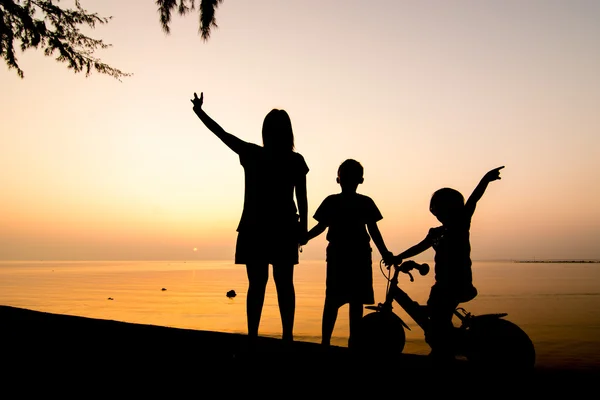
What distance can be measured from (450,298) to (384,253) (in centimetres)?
97

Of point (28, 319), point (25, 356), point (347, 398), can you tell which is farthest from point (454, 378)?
point (28, 319)

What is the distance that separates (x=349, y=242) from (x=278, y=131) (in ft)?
5.98

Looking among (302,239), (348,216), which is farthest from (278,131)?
(348,216)

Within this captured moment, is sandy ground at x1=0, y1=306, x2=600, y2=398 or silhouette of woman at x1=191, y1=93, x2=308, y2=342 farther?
silhouette of woman at x1=191, y1=93, x2=308, y2=342

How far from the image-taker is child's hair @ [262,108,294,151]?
4773mm

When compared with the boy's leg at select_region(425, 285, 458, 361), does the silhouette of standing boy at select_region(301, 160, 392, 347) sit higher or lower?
higher

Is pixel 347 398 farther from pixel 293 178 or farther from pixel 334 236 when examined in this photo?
pixel 334 236

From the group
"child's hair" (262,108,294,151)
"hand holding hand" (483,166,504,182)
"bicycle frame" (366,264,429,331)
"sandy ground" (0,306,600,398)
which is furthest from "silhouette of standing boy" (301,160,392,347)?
"hand holding hand" (483,166,504,182)

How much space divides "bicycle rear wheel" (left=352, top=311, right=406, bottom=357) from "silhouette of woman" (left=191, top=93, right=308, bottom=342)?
2.99 feet

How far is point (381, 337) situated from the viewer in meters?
5.30

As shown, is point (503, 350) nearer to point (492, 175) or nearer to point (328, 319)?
point (492, 175)

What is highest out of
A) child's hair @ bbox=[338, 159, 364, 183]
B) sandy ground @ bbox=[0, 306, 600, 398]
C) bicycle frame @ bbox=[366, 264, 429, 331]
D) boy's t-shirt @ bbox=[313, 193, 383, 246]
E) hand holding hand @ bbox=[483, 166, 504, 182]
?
child's hair @ bbox=[338, 159, 364, 183]

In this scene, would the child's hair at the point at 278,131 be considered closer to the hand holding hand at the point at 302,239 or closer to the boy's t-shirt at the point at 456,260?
the hand holding hand at the point at 302,239

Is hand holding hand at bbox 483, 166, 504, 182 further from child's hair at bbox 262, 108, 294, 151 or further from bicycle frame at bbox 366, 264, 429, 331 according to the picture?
child's hair at bbox 262, 108, 294, 151
